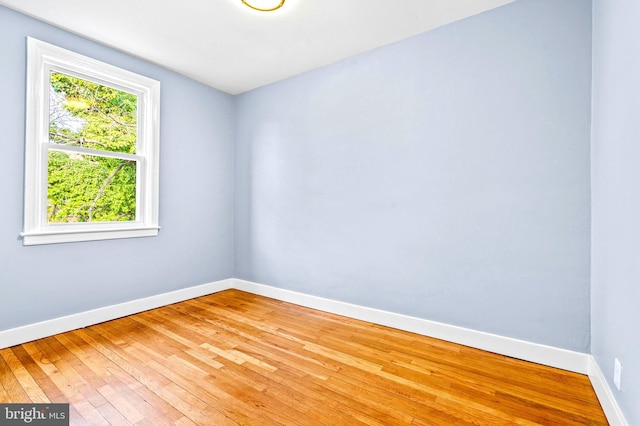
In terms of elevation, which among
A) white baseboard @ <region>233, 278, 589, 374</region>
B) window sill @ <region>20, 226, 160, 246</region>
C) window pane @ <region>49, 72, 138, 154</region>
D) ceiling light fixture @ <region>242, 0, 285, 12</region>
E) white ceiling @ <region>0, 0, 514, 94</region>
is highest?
white ceiling @ <region>0, 0, 514, 94</region>

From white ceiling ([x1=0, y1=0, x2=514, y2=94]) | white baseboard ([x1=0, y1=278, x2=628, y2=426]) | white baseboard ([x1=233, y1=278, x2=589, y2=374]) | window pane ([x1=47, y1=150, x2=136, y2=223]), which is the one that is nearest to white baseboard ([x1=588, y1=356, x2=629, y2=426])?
white baseboard ([x1=0, y1=278, x2=628, y2=426])

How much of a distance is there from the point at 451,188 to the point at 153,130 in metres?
3.21

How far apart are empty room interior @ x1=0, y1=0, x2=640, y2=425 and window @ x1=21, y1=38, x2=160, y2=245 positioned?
0.02 meters

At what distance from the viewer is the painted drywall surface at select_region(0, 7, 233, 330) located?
7.73ft

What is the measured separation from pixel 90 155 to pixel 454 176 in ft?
11.4

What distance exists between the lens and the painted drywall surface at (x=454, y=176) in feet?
6.77

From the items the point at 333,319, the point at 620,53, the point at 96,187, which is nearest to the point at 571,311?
the point at 620,53

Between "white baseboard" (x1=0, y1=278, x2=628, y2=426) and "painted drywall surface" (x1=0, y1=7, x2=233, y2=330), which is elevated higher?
"painted drywall surface" (x1=0, y1=7, x2=233, y2=330)

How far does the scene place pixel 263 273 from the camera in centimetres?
384

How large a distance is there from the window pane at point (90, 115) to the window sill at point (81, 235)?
0.84 meters

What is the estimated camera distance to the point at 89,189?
2.91 metres

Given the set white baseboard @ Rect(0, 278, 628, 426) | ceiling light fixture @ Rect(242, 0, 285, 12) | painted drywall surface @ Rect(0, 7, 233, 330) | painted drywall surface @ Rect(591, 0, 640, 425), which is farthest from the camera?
painted drywall surface @ Rect(0, 7, 233, 330)

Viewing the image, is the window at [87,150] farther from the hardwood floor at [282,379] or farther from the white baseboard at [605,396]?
the white baseboard at [605,396]

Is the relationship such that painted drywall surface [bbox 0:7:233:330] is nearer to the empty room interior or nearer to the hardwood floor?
the empty room interior
